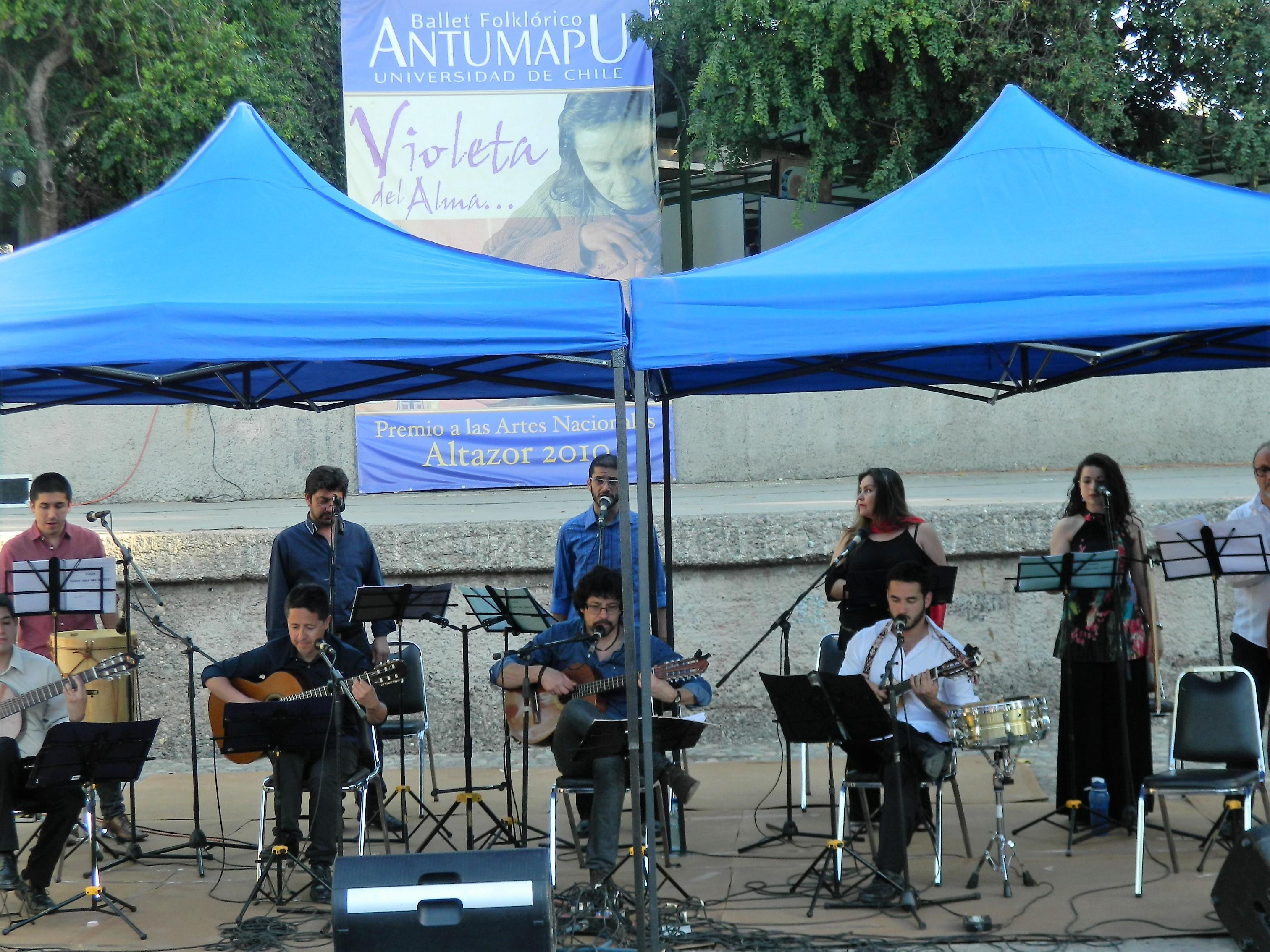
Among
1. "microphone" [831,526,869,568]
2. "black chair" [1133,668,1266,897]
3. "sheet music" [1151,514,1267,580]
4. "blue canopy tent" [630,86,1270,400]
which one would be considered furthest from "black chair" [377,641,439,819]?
"sheet music" [1151,514,1267,580]

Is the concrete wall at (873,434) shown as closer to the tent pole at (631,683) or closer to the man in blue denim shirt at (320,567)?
the man in blue denim shirt at (320,567)

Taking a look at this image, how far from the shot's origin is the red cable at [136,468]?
12.9 m

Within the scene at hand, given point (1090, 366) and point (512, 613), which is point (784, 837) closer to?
point (512, 613)

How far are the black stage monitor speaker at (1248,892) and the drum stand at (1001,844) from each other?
864mm

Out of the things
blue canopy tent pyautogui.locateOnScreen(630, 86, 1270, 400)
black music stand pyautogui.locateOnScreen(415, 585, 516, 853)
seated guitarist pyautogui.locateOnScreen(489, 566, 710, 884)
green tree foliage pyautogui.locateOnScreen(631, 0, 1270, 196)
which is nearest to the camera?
blue canopy tent pyautogui.locateOnScreen(630, 86, 1270, 400)

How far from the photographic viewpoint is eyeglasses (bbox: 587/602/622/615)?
17.9 ft

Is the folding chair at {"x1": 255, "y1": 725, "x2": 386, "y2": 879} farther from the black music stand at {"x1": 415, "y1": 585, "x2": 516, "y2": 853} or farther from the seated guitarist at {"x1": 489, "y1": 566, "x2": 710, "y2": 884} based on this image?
the seated guitarist at {"x1": 489, "y1": 566, "x2": 710, "y2": 884}

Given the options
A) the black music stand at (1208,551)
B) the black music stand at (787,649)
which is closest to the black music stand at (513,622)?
the black music stand at (787,649)

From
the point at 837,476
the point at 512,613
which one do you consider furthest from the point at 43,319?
the point at 837,476

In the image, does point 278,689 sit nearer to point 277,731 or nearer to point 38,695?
point 277,731

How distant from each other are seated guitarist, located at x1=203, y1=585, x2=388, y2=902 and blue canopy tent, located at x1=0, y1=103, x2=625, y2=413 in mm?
1132

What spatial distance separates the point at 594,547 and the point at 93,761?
240cm

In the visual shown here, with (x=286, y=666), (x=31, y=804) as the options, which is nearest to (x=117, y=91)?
(x=286, y=666)

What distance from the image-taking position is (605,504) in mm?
6117
